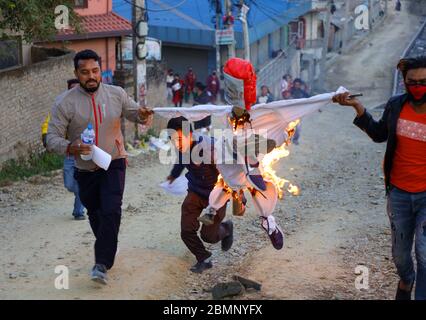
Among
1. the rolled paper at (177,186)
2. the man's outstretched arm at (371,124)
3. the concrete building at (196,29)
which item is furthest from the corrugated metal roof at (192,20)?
the man's outstretched arm at (371,124)

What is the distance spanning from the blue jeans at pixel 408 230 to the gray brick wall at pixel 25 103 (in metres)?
9.83

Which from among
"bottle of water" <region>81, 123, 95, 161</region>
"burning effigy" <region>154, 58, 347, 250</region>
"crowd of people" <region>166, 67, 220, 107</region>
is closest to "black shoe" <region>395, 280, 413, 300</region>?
"burning effigy" <region>154, 58, 347, 250</region>

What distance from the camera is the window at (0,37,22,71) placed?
15.9 metres

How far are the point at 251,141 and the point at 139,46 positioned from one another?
1201 centimetres

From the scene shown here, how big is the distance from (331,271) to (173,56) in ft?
89.6

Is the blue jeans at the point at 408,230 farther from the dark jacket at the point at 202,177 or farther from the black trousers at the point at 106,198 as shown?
the black trousers at the point at 106,198

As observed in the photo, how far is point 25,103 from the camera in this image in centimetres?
1510

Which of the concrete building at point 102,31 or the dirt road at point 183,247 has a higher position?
the concrete building at point 102,31

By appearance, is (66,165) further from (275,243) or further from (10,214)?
(275,243)

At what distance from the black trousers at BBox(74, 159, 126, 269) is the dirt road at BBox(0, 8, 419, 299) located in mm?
340

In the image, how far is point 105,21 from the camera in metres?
24.1

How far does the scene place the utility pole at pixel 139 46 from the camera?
59.6 feet

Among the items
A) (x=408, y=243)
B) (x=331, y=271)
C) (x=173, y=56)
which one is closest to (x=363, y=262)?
(x=331, y=271)

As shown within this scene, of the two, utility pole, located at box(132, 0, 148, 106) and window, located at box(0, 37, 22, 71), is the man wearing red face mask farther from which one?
utility pole, located at box(132, 0, 148, 106)
